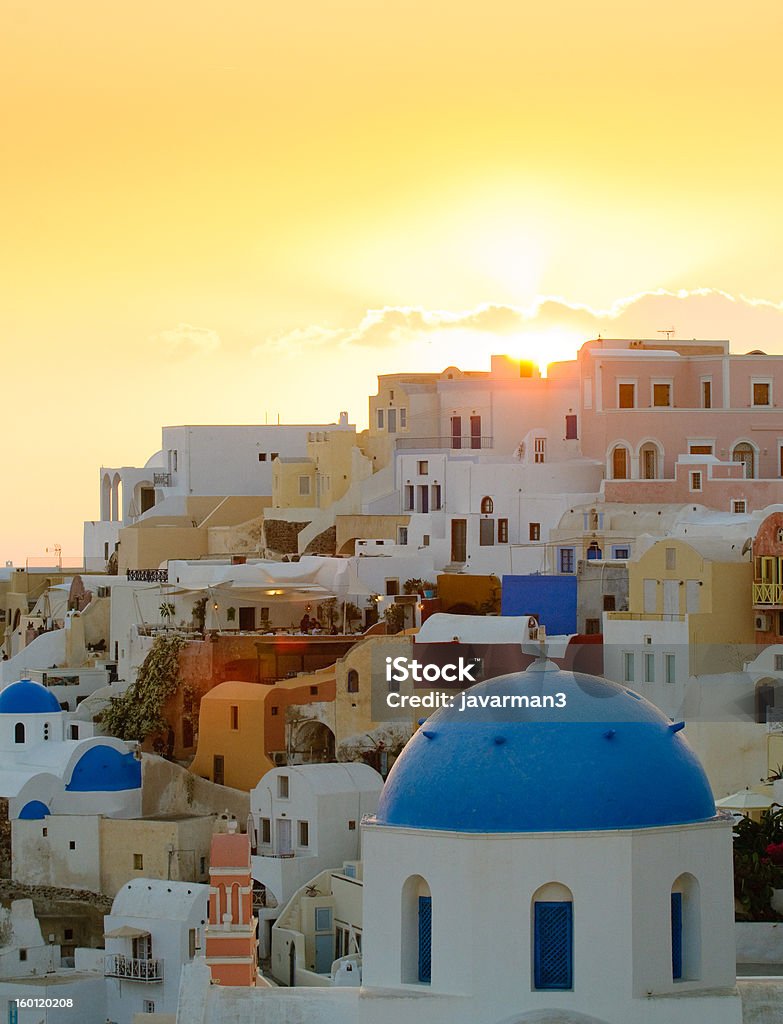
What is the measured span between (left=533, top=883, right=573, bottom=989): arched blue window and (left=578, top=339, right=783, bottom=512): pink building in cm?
2586

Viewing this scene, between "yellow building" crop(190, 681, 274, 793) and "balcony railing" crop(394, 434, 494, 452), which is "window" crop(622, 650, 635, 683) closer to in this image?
"yellow building" crop(190, 681, 274, 793)

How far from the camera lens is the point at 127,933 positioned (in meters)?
31.8

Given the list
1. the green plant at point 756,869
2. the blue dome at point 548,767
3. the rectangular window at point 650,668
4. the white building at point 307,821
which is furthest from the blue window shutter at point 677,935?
the rectangular window at point 650,668

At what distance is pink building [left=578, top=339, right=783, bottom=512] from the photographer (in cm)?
4288

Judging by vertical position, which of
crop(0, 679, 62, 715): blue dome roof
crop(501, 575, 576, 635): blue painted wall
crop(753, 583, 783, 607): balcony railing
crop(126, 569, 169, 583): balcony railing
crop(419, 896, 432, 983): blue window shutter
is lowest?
A: crop(419, 896, 432, 983): blue window shutter

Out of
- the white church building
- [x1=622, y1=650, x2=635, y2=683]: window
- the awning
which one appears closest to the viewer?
the white church building

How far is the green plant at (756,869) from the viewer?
27016 mm

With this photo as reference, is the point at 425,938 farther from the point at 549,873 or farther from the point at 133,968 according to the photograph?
the point at 133,968

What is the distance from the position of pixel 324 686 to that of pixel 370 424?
570 inches

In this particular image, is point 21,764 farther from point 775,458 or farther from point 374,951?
point 374,951

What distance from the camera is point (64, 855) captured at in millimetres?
34812

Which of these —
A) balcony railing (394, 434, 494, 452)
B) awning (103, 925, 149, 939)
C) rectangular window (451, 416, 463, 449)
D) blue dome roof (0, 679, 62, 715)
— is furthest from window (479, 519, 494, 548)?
awning (103, 925, 149, 939)

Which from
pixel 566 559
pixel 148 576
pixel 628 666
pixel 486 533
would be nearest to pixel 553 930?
pixel 628 666

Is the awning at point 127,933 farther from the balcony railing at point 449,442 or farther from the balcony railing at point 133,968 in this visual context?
the balcony railing at point 449,442
